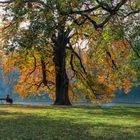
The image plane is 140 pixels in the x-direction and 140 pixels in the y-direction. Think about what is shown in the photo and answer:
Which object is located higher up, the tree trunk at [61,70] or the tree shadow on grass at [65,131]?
the tree trunk at [61,70]

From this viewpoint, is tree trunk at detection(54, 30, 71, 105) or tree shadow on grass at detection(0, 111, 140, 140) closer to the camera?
tree shadow on grass at detection(0, 111, 140, 140)

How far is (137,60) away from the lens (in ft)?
119

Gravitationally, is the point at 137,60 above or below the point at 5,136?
above

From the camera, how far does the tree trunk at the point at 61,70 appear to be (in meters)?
52.4

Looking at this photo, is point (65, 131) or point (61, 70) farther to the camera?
point (61, 70)

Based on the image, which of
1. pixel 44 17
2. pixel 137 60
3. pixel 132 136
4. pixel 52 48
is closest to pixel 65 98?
pixel 52 48

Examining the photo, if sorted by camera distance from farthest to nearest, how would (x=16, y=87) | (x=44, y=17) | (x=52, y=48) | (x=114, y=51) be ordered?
(x=16, y=87), (x=114, y=51), (x=52, y=48), (x=44, y=17)

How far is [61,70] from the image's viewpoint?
53531 mm

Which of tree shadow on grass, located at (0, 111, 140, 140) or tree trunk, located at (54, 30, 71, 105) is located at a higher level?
tree trunk, located at (54, 30, 71, 105)

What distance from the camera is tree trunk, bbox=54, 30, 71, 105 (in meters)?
52.4

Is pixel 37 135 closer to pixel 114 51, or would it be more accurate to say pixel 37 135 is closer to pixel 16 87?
pixel 114 51

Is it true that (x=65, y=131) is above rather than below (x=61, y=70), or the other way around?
below

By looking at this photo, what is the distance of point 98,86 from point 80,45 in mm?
6512

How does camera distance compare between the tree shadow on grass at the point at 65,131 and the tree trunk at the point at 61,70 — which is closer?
the tree shadow on grass at the point at 65,131
